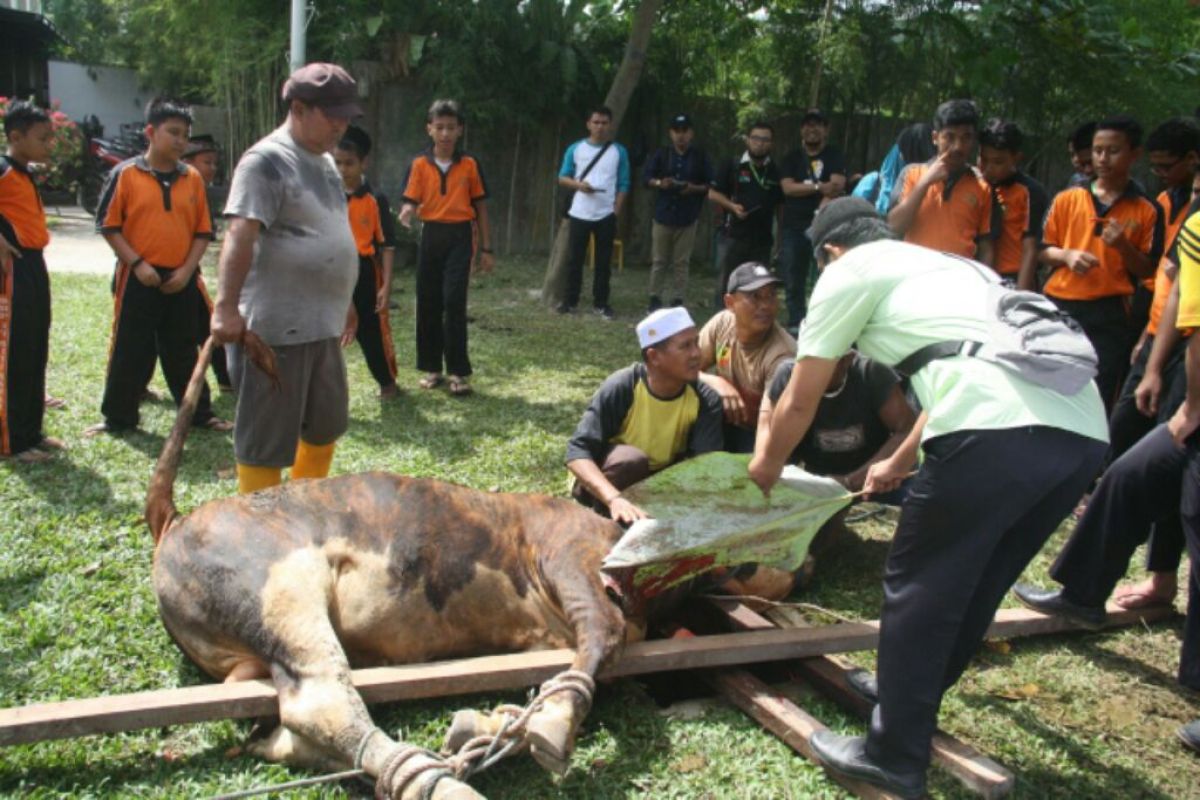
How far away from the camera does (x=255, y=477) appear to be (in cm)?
394

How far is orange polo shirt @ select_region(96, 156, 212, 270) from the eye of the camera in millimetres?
5609

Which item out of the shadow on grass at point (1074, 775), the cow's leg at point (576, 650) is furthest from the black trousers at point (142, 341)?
the shadow on grass at point (1074, 775)

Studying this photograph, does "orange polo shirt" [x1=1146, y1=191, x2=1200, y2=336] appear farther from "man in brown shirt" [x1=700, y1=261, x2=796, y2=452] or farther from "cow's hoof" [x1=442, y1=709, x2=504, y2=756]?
"cow's hoof" [x1=442, y1=709, x2=504, y2=756]

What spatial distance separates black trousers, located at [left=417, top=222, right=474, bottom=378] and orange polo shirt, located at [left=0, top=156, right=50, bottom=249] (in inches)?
101

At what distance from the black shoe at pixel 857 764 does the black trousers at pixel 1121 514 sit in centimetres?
154

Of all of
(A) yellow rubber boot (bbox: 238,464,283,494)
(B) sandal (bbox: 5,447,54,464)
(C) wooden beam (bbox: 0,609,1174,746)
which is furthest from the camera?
(B) sandal (bbox: 5,447,54,464)

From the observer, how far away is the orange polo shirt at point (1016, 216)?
5855 millimetres

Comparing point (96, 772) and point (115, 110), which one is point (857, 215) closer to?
point (96, 772)

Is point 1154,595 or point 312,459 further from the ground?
point 312,459

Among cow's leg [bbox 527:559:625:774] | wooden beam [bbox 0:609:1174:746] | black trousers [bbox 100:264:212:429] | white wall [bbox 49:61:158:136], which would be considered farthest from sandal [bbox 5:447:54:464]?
white wall [bbox 49:61:158:136]

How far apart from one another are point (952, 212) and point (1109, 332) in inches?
44.3

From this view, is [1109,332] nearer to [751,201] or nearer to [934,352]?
[934,352]

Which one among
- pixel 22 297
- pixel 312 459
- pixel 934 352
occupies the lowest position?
pixel 312 459

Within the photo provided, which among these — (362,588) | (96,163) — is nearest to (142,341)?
(362,588)
